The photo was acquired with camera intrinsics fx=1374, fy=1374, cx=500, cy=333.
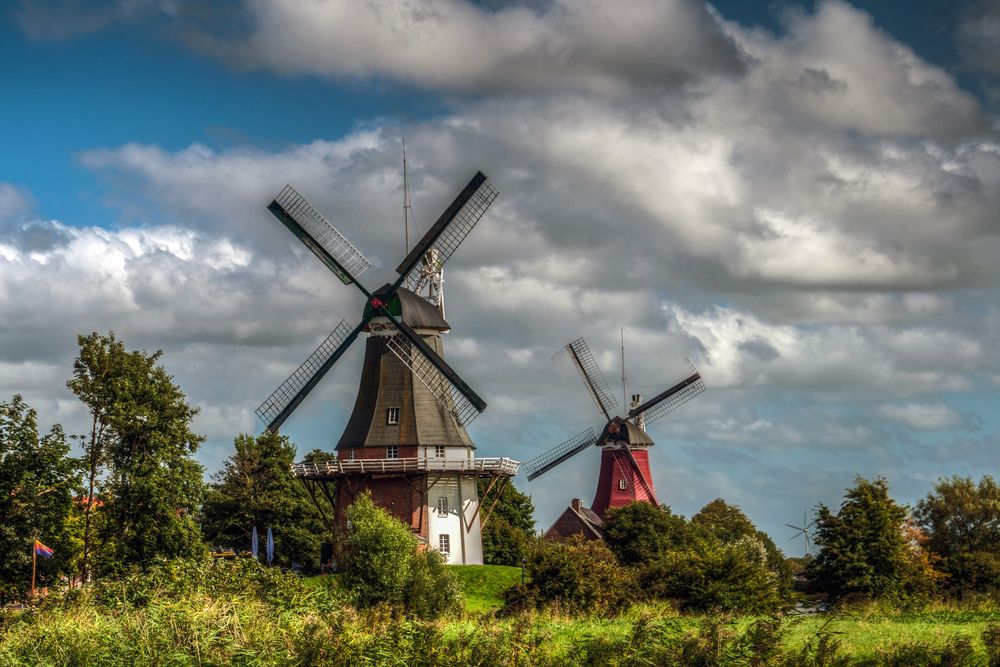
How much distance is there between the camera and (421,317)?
56.9 meters

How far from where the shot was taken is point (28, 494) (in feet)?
143

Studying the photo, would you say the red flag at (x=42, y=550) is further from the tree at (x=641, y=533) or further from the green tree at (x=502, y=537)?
the tree at (x=641, y=533)

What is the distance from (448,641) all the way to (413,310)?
30997 millimetres

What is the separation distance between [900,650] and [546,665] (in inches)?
251

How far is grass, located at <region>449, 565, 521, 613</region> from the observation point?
51281 mm

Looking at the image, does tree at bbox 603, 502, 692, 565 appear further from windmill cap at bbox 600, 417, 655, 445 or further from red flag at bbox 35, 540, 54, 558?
red flag at bbox 35, 540, 54, 558

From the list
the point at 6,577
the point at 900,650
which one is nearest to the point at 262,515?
the point at 6,577

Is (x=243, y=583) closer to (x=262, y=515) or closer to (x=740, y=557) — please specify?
(x=740, y=557)

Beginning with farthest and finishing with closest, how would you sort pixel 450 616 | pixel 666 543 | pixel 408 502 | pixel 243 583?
pixel 666 543 < pixel 408 502 < pixel 450 616 < pixel 243 583

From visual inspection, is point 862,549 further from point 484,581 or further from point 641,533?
point 641,533

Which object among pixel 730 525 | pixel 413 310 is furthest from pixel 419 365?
pixel 730 525

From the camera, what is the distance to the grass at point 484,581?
5128 centimetres

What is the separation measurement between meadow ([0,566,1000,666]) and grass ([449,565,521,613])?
2149 cm

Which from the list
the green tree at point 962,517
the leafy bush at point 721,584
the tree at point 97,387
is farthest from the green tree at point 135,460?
the green tree at point 962,517
